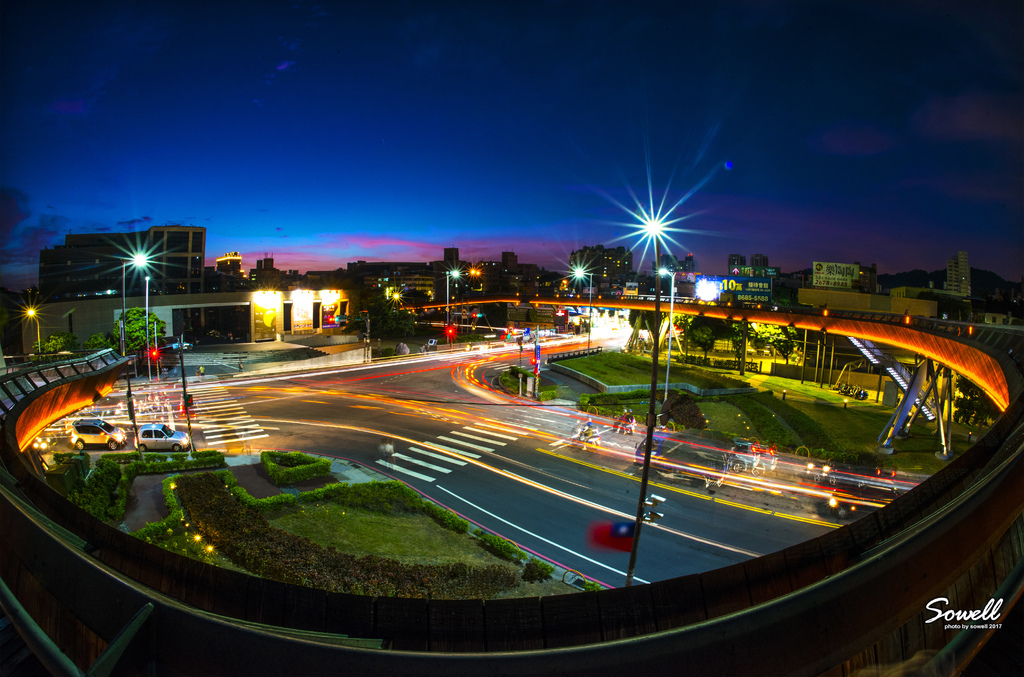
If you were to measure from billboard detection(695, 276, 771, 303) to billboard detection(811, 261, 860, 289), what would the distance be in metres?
7.55

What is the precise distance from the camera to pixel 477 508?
18.4m

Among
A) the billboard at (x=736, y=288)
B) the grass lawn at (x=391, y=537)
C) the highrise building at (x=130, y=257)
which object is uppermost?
the highrise building at (x=130, y=257)

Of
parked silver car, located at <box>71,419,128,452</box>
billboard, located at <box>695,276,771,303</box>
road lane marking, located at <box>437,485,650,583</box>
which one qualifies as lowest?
road lane marking, located at <box>437,485,650,583</box>

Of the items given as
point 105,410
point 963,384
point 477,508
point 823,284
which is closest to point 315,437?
point 477,508

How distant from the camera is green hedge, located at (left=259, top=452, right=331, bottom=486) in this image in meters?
20.1

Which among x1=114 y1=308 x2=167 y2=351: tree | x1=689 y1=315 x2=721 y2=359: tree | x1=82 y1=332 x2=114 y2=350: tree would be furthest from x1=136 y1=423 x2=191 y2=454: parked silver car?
x1=689 y1=315 x2=721 y2=359: tree

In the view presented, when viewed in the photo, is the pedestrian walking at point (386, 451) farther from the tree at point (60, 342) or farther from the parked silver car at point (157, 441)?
the tree at point (60, 342)

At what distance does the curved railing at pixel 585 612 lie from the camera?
7.23 ft

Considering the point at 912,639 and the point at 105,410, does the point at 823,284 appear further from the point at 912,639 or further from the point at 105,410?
the point at 105,410

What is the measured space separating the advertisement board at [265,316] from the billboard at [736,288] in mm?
53147

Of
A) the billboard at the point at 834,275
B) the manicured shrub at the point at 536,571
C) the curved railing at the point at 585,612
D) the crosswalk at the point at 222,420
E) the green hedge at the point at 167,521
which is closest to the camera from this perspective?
the curved railing at the point at 585,612

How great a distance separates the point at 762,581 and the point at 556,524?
15.4 metres

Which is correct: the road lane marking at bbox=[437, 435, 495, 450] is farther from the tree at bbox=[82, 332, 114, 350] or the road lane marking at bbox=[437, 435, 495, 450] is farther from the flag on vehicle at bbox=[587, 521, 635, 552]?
the tree at bbox=[82, 332, 114, 350]

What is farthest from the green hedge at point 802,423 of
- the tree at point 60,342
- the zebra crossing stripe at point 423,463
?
the tree at point 60,342
